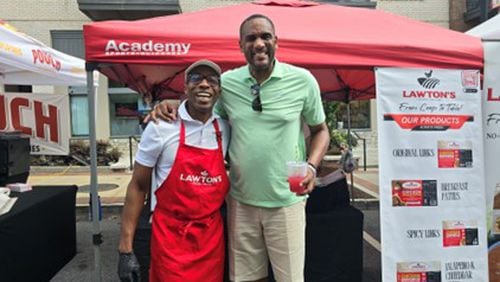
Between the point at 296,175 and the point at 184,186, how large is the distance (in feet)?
1.93

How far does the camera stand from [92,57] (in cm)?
328

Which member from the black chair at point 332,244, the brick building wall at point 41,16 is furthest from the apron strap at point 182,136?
the brick building wall at point 41,16

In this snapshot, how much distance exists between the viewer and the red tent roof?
3.29m

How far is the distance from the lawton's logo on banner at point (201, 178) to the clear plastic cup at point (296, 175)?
1.34 feet

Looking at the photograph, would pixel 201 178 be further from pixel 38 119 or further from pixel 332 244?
pixel 38 119

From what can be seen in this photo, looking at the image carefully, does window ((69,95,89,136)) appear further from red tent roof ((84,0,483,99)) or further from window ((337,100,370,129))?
red tent roof ((84,0,483,99))

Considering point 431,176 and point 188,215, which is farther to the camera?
point 431,176

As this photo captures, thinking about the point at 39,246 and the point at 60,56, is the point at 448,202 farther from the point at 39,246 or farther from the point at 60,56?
the point at 60,56

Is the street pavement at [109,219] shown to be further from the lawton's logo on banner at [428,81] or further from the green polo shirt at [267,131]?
the green polo shirt at [267,131]

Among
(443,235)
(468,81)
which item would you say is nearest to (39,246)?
(443,235)

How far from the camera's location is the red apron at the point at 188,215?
2.39 meters

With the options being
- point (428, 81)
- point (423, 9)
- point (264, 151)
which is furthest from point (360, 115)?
point (264, 151)

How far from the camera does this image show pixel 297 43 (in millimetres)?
3480

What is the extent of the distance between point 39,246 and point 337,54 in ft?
10.7
